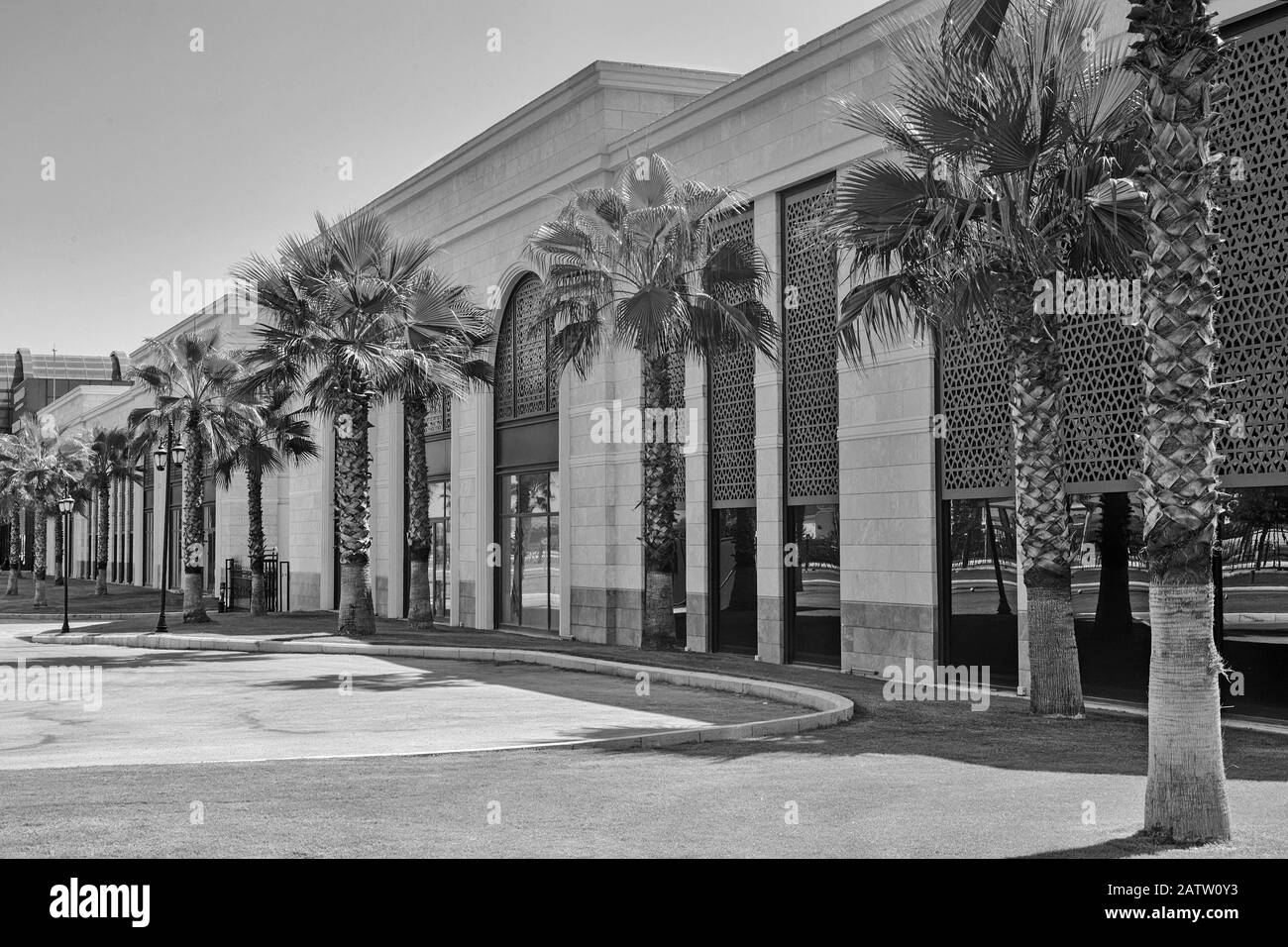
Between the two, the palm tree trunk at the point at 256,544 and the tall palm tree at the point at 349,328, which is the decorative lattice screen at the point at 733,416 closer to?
the tall palm tree at the point at 349,328

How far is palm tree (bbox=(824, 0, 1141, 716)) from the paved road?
150 inches

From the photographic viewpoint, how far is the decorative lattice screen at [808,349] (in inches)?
816

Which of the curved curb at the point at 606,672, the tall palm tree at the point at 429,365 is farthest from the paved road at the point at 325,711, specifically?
the tall palm tree at the point at 429,365

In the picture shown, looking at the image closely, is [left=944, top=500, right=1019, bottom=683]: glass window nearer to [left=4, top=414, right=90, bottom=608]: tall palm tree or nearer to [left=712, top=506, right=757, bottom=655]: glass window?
[left=712, top=506, right=757, bottom=655]: glass window

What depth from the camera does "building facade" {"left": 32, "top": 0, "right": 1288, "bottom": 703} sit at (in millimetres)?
14320

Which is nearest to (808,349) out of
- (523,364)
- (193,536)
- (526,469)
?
(526,469)

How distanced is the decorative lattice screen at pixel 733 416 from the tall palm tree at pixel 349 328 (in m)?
6.81

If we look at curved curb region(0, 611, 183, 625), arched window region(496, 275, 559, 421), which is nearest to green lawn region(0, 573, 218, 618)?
curved curb region(0, 611, 183, 625)

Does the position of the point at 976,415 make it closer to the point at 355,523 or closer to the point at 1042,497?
the point at 1042,497

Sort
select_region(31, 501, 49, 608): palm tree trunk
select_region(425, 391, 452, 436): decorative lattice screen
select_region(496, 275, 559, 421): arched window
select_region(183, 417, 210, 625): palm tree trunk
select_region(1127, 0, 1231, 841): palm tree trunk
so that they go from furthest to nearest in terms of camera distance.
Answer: select_region(31, 501, 49, 608): palm tree trunk → select_region(425, 391, 452, 436): decorative lattice screen → select_region(183, 417, 210, 625): palm tree trunk → select_region(496, 275, 559, 421): arched window → select_region(1127, 0, 1231, 841): palm tree trunk

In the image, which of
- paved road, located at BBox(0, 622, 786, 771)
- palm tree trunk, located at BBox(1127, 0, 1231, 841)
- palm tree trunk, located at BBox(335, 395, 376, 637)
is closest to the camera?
palm tree trunk, located at BBox(1127, 0, 1231, 841)

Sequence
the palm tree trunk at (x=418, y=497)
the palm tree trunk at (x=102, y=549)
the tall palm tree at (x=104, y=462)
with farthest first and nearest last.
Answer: the tall palm tree at (x=104, y=462)
the palm tree trunk at (x=102, y=549)
the palm tree trunk at (x=418, y=497)

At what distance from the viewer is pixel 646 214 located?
21.1 metres
